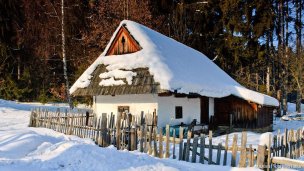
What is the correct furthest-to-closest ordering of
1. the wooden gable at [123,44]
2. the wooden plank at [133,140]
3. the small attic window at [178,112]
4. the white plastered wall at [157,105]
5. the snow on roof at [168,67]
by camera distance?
the wooden gable at [123,44]
the small attic window at [178,112]
the white plastered wall at [157,105]
the snow on roof at [168,67]
the wooden plank at [133,140]

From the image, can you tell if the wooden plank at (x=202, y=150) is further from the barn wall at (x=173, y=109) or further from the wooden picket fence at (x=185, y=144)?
the barn wall at (x=173, y=109)

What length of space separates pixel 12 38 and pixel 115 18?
397 inches

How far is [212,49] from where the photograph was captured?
35000 millimetres

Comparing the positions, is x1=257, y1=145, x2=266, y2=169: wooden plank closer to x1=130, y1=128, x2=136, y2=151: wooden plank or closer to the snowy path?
the snowy path

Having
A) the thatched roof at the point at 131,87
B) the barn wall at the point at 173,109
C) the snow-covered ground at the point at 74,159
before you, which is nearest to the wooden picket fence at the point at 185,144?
the snow-covered ground at the point at 74,159

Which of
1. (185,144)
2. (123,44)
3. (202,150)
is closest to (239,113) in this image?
(123,44)

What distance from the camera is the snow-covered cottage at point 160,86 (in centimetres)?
1548

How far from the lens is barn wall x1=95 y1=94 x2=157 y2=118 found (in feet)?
52.2

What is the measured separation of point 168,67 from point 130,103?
9.06 ft

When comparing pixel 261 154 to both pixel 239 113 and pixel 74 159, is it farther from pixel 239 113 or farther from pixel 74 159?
pixel 239 113

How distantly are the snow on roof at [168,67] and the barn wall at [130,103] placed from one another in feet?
4.10

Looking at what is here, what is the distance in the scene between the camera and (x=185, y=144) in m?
8.99

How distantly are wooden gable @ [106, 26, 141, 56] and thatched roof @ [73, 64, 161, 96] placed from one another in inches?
51.7

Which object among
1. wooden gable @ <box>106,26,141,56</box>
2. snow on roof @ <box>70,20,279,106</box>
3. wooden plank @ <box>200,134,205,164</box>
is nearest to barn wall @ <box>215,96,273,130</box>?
snow on roof @ <box>70,20,279,106</box>
